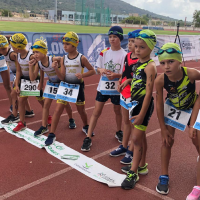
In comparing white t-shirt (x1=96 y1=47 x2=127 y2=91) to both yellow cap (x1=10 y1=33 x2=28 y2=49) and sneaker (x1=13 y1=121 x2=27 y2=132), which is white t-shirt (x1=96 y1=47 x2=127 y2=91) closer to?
yellow cap (x1=10 y1=33 x2=28 y2=49)

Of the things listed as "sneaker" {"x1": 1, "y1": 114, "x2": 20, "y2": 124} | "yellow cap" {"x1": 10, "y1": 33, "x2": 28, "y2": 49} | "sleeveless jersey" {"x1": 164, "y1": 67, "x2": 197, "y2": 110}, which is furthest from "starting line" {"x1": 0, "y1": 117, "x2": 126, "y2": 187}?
"yellow cap" {"x1": 10, "y1": 33, "x2": 28, "y2": 49}

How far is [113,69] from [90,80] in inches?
250

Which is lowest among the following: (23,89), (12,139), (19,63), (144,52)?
(12,139)

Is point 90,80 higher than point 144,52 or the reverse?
the reverse

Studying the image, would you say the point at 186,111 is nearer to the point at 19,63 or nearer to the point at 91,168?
the point at 91,168

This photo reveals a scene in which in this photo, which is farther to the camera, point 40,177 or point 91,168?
point 91,168

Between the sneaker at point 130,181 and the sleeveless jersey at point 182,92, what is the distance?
3.66ft

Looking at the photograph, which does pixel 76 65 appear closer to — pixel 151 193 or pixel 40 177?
pixel 40 177

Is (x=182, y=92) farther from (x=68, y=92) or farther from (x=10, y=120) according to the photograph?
(x=10, y=120)

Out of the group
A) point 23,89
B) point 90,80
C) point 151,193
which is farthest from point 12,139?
point 90,80

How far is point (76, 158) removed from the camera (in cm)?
412

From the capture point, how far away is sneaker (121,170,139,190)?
131 inches

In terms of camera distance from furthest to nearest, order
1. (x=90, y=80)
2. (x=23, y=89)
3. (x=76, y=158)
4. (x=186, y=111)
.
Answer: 1. (x=90, y=80)
2. (x=23, y=89)
3. (x=76, y=158)
4. (x=186, y=111)

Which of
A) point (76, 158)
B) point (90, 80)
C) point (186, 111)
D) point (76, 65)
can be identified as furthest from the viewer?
point (90, 80)
